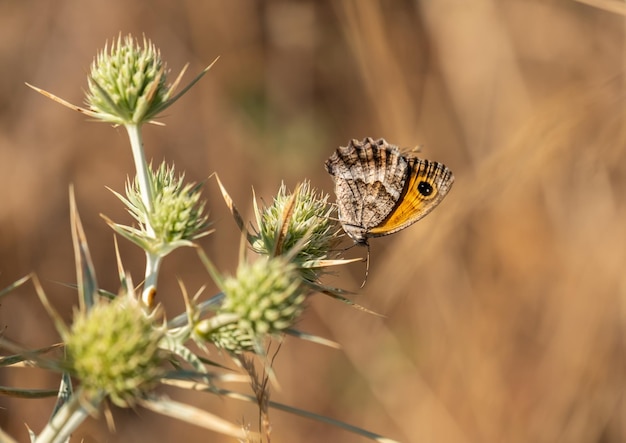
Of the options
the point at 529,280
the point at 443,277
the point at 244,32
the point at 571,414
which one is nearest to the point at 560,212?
the point at 529,280

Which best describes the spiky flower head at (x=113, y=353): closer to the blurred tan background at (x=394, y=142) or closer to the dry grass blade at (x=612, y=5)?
the dry grass blade at (x=612, y=5)

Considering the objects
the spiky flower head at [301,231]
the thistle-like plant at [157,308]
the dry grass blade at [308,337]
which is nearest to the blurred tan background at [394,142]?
the spiky flower head at [301,231]

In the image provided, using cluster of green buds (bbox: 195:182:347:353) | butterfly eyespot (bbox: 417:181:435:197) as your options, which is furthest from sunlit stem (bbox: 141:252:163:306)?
butterfly eyespot (bbox: 417:181:435:197)

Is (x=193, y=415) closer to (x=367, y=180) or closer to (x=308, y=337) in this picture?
(x=308, y=337)

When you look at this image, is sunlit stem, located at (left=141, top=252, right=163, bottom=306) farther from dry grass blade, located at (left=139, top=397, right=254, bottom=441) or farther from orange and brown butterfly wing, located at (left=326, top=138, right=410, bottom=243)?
orange and brown butterfly wing, located at (left=326, top=138, right=410, bottom=243)

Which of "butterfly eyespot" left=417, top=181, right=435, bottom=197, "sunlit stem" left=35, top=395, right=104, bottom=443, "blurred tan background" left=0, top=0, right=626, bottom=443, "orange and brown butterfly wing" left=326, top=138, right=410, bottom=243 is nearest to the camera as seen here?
"sunlit stem" left=35, top=395, right=104, bottom=443
